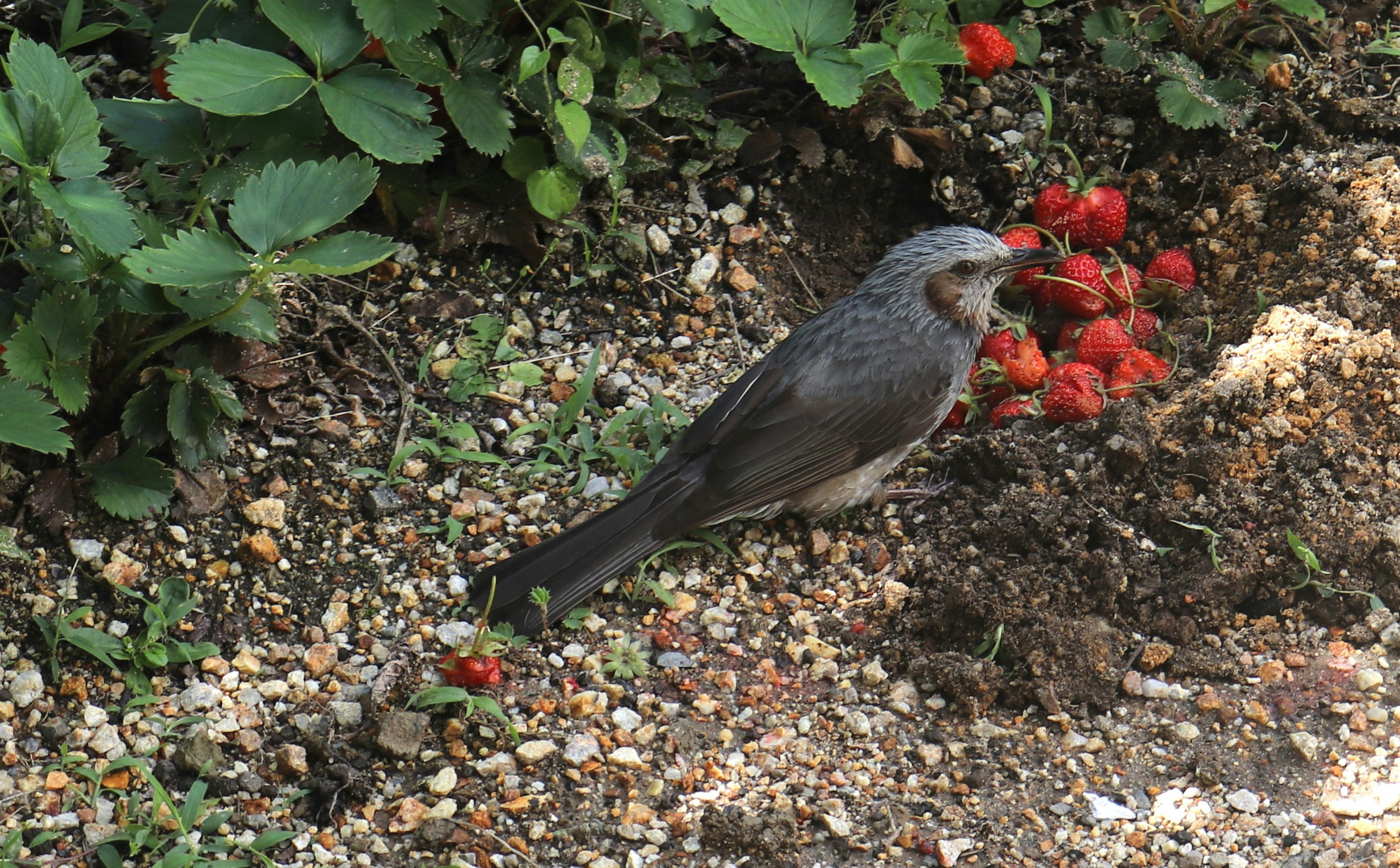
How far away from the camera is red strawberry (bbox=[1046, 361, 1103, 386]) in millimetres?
4523

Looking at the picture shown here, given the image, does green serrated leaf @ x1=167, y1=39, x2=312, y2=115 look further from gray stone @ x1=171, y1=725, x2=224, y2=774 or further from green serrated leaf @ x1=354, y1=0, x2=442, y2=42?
gray stone @ x1=171, y1=725, x2=224, y2=774

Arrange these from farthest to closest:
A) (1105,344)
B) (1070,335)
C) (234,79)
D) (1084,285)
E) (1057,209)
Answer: (1057,209) < (1070,335) < (1084,285) < (1105,344) < (234,79)

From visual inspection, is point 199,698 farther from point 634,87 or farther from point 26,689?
point 634,87

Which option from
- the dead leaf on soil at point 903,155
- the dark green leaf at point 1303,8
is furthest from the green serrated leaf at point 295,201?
the dark green leaf at point 1303,8

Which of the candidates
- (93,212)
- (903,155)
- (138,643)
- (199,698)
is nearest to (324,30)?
(93,212)

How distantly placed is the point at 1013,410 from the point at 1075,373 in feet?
0.86

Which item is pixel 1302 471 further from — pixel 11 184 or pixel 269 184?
pixel 11 184

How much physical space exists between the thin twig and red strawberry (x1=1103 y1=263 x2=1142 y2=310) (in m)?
2.59

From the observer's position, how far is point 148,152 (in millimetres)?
3922

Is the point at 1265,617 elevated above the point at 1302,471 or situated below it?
below

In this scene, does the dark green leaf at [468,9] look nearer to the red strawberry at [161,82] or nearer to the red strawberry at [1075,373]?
the red strawberry at [161,82]

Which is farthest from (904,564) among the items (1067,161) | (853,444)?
(1067,161)

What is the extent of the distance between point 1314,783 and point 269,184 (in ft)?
10.6

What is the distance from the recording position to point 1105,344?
4.64 meters
